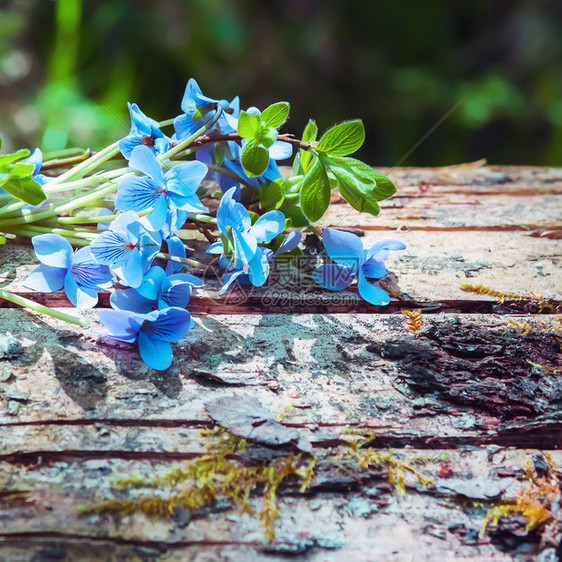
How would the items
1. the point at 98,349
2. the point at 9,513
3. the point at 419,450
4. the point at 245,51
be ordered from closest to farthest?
the point at 9,513, the point at 419,450, the point at 98,349, the point at 245,51

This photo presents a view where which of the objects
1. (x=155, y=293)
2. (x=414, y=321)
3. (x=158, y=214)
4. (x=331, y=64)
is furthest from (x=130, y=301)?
(x=331, y=64)

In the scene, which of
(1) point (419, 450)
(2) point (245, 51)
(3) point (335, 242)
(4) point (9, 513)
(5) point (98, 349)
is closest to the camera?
(4) point (9, 513)

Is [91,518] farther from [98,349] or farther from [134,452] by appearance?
[98,349]

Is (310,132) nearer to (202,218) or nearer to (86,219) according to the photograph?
(202,218)

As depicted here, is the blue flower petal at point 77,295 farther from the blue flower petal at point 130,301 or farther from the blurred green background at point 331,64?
the blurred green background at point 331,64

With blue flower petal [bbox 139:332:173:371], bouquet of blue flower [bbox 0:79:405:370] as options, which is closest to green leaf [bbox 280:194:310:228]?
bouquet of blue flower [bbox 0:79:405:370]

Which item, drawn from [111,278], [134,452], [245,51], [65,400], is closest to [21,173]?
[111,278]
